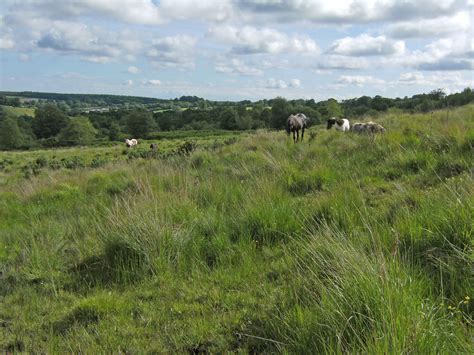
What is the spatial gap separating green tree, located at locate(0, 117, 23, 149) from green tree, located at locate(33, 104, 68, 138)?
50.3 feet

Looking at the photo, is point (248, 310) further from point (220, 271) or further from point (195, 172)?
point (195, 172)

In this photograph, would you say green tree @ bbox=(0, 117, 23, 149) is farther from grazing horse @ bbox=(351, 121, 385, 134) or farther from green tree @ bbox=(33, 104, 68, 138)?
grazing horse @ bbox=(351, 121, 385, 134)

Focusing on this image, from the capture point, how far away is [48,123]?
10975cm

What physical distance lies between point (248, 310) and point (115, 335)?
1.06 metres

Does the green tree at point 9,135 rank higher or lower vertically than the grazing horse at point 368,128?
lower

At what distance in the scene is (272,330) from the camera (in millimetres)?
2631

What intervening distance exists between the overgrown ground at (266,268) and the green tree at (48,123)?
11449 centimetres

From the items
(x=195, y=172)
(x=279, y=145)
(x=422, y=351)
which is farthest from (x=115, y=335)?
(x=279, y=145)

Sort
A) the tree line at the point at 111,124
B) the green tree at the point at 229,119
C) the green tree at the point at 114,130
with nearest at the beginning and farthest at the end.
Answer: the tree line at the point at 111,124, the green tree at the point at 229,119, the green tree at the point at 114,130

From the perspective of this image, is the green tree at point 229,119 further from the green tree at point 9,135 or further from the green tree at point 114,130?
the green tree at point 9,135

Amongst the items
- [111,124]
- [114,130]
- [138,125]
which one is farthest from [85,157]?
[111,124]

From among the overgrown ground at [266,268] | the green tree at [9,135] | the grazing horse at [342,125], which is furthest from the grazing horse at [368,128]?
the green tree at [9,135]

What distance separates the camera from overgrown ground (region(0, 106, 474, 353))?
2.27m

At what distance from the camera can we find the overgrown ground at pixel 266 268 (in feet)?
7.46
